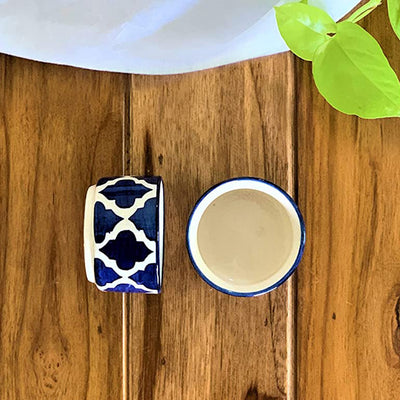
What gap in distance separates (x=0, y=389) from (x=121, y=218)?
20cm

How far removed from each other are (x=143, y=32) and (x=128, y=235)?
164 mm

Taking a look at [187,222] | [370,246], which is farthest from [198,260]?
[370,246]

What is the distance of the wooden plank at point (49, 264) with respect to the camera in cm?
54

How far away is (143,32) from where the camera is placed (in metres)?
0.48

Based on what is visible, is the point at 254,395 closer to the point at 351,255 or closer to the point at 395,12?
the point at 351,255

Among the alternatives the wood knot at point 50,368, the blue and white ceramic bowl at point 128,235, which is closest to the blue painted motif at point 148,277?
the blue and white ceramic bowl at point 128,235

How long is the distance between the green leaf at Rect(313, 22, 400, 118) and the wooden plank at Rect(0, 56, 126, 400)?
0.21 m

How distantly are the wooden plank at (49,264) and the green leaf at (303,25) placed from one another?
0.20 m

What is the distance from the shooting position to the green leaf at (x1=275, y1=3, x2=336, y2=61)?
399 millimetres

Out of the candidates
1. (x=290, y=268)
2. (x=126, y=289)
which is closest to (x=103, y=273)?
(x=126, y=289)

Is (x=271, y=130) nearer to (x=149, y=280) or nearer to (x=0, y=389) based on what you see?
(x=149, y=280)

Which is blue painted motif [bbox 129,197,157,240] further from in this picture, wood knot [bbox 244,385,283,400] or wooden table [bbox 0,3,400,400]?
wood knot [bbox 244,385,283,400]

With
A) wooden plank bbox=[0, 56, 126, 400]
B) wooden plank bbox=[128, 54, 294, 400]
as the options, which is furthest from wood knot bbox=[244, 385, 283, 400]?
wooden plank bbox=[0, 56, 126, 400]

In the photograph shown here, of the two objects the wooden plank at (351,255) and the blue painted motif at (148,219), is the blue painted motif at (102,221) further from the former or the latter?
the wooden plank at (351,255)
